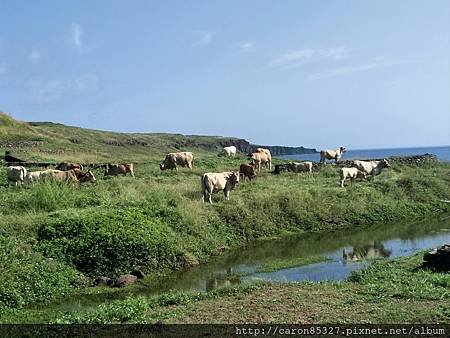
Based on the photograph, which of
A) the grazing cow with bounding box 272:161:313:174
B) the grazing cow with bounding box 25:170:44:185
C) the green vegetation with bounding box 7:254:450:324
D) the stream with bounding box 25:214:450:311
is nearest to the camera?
the green vegetation with bounding box 7:254:450:324

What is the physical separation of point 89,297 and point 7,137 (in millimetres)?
44084

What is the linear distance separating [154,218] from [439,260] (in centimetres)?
1088

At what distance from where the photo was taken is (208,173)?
26781mm

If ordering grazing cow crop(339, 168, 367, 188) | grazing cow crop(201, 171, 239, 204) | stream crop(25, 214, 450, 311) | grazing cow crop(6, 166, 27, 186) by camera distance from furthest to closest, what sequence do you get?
grazing cow crop(339, 168, 367, 188)
grazing cow crop(6, 166, 27, 186)
grazing cow crop(201, 171, 239, 204)
stream crop(25, 214, 450, 311)

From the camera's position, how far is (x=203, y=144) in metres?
130

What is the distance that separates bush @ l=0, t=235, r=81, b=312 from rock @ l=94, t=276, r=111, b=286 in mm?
575

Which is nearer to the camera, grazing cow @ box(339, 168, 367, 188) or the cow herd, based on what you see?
the cow herd

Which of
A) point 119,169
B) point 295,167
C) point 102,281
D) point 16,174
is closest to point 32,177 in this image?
point 16,174

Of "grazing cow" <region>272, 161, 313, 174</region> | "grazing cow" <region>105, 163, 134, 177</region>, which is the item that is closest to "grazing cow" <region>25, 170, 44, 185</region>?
"grazing cow" <region>105, 163, 134, 177</region>

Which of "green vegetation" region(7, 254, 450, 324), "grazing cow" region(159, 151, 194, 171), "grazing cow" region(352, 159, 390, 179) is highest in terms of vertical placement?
"grazing cow" region(159, 151, 194, 171)

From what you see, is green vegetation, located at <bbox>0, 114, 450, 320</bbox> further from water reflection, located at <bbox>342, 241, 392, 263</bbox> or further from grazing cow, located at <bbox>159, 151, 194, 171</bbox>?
water reflection, located at <bbox>342, 241, 392, 263</bbox>

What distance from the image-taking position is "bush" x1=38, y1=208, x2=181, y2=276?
17.5 m

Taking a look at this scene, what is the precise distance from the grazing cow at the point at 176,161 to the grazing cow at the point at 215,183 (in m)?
9.43

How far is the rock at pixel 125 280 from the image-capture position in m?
16.5
